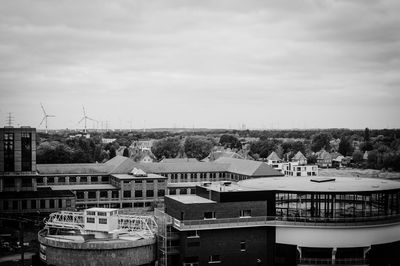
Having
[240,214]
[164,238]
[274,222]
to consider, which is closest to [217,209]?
[240,214]

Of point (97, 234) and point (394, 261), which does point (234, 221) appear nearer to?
point (97, 234)

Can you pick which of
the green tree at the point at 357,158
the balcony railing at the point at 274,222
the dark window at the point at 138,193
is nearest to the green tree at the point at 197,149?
the green tree at the point at 357,158

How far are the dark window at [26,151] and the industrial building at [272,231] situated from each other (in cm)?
3443

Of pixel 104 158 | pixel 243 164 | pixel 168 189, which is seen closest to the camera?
pixel 168 189

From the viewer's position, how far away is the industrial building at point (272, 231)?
167 ft

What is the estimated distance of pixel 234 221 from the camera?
51.6m

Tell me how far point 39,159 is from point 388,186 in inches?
3424

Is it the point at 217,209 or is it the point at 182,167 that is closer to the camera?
the point at 217,209

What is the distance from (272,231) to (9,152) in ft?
148

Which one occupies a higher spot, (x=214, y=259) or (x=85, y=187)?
(x=85, y=187)

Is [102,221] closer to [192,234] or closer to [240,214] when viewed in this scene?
[192,234]

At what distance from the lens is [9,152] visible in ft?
265

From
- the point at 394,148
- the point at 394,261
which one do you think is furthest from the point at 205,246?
the point at 394,148

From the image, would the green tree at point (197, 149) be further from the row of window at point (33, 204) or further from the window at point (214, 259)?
the window at point (214, 259)
